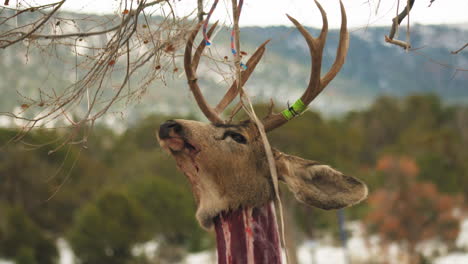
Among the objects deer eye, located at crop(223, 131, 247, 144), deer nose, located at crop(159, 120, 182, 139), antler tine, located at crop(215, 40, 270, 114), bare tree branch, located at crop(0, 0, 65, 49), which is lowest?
deer eye, located at crop(223, 131, 247, 144)

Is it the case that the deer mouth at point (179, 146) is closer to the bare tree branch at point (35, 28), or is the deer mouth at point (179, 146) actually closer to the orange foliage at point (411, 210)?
the bare tree branch at point (35, 28)

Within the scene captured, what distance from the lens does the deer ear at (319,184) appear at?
2715 millimetres

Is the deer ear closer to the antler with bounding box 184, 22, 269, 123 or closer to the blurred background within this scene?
the antler with bounding box 184, 22, 269, 123

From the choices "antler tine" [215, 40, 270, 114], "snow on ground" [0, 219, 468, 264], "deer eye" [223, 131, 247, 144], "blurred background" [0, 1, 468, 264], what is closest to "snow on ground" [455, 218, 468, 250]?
"snow on ground" [0, 219, 468, 264]

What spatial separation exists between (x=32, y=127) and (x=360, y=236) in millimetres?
23931

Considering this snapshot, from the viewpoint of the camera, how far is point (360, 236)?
1012 inches

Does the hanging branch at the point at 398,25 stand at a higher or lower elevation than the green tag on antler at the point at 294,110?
higher

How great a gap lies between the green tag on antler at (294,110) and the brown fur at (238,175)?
16cm

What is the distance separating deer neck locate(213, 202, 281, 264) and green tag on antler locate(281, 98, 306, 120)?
403 mm

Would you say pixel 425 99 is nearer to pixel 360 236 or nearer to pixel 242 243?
pixel 360 236

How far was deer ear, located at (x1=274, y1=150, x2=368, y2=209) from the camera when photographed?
271 centimetres

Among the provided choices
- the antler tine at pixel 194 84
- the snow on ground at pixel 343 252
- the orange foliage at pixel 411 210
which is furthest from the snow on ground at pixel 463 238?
the antler tine at pixel 194 84

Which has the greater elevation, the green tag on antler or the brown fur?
the green tag on antler

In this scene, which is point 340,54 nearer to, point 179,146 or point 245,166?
point 245,166
